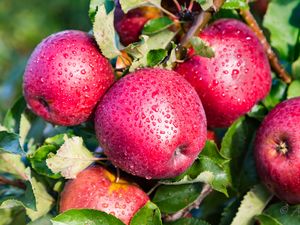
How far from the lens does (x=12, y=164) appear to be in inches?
57.1

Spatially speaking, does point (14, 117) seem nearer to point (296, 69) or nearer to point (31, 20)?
point (296, 69)

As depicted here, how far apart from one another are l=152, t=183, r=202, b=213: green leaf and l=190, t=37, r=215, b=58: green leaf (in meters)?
0.27

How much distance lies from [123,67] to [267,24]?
1.47 ft

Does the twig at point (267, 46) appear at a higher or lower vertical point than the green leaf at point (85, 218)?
higher

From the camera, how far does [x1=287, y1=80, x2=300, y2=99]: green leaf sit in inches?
57.2

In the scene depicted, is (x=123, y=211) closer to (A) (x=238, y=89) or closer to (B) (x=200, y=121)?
(B) (x=200, y=121)

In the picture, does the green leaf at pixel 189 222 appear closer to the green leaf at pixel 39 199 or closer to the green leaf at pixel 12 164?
the green leaf at pixel 39 199

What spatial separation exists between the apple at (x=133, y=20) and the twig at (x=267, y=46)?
0.21 metres

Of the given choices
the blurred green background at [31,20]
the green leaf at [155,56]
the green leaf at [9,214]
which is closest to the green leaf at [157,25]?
the green leaf at [155,56]

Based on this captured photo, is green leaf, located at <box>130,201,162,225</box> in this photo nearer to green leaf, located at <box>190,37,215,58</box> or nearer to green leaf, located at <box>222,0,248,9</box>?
green leaf, located at <box>190,37,215,58</box>

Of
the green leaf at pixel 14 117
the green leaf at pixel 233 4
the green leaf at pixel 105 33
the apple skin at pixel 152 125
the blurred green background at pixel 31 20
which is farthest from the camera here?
the blurred green background at pixel 31 20

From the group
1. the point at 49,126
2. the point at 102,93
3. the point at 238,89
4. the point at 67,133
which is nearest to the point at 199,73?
the point at 238,89

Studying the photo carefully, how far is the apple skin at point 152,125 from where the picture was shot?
117 cm

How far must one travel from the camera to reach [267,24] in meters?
1.57
